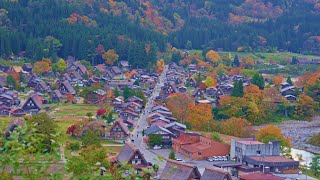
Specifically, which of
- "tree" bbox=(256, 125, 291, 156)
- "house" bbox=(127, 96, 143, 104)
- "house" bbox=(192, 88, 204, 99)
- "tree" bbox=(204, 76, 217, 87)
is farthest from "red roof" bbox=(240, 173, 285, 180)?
"tree" bbox=(204, 76, 217, 87)

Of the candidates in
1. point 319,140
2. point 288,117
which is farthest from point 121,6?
point 319,140

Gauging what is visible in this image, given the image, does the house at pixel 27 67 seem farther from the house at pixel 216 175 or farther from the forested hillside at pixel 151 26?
the house at pixel 216 175

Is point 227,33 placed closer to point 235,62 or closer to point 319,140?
point 235,62

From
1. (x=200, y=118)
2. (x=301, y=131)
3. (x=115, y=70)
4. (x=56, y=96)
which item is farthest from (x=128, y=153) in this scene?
(x=115, y=70)

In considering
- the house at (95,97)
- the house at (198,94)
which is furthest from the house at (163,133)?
the house at (198,94)

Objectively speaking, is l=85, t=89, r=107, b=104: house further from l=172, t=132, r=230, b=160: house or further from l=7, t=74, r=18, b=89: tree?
l=172, t=132, r=230, b=160: house

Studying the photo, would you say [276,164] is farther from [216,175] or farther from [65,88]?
[65,88]
